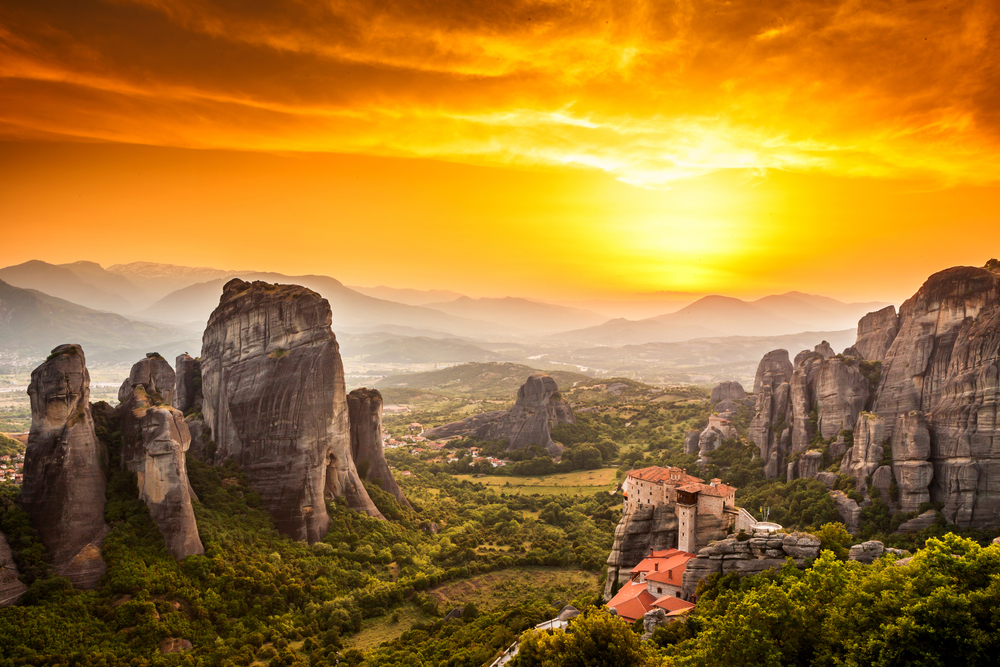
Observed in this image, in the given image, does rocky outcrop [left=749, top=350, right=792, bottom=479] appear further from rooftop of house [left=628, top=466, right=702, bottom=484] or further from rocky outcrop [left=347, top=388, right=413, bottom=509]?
rocky outcrop [left=347, top=388, right=413, bottom=509]

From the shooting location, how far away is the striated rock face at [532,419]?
10881 cm

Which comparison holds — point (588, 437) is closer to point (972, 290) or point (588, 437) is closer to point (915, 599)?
point (972, 290)

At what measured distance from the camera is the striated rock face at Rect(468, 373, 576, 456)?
357 feet

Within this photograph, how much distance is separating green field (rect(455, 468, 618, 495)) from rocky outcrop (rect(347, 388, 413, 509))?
2859cm

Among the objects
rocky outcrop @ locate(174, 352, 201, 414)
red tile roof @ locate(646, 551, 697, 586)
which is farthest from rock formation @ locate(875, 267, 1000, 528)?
rocky outcrop @ locate(174, 352, 201, 414)

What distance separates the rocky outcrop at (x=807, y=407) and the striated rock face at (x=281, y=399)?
4938 centimetres

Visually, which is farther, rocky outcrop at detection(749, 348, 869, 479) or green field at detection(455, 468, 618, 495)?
green field at detection(455, 468, 618, 495)

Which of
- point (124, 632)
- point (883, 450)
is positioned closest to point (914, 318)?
point (883, 450)

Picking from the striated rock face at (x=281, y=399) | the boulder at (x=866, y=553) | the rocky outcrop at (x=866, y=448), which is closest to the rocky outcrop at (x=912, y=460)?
the rocky outcrop at (x=866, y=448)

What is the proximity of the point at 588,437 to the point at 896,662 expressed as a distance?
3667 inches

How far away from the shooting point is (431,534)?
6081 cm

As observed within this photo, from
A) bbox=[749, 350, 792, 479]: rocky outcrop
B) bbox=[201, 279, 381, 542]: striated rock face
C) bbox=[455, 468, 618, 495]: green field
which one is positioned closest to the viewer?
bbox=[201, 279, 381, 542]: striated rock face

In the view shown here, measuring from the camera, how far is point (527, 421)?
111250mm

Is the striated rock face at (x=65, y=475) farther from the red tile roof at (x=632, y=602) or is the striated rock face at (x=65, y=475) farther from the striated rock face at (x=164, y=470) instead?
the red tile roof at (x=632, y=602)
